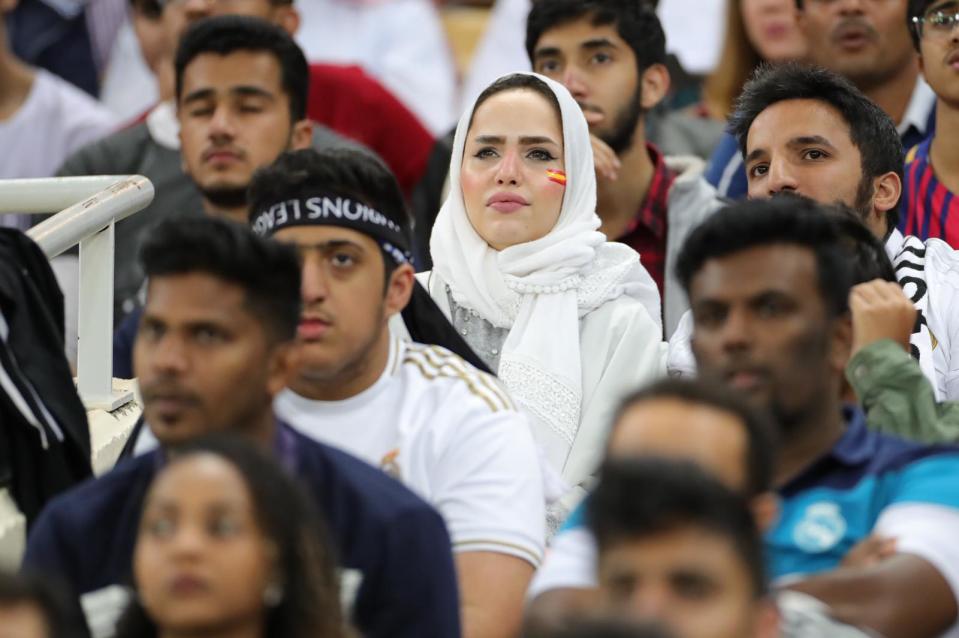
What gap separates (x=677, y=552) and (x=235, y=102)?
4231 mm

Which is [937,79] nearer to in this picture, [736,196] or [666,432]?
[736,196]

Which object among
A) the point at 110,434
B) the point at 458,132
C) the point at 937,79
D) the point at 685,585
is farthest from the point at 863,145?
the point at 685,585

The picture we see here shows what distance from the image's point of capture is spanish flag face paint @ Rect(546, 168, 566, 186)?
5945mm

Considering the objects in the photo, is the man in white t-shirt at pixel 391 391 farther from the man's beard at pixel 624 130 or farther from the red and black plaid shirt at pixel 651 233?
the man's beard at pixel 624 130

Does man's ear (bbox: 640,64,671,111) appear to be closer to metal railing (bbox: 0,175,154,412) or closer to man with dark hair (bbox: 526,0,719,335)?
man with dark hair (bbox: 526,0,719,335)

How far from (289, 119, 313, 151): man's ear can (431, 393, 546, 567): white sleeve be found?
103 inches

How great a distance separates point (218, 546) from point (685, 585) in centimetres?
79

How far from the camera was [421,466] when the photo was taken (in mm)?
4621

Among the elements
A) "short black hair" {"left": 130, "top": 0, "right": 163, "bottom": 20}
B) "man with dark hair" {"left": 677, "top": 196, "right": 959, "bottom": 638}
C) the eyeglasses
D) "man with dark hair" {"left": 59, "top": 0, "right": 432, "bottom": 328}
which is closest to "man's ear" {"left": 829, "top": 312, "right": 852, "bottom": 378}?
"man with dark hair" {"left": 677, "top": 196, "right": 959, "bottom": 638}

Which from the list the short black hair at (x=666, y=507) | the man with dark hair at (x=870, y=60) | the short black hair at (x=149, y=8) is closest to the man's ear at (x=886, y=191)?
the man with dark hair at (x=870, y=60)

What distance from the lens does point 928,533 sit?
3799 millimetres

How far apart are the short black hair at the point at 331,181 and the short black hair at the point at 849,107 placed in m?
1.44

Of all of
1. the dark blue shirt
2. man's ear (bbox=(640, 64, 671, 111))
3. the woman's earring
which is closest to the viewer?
the woman's earring

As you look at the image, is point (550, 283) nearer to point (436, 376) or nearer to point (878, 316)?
point (436, 376)
